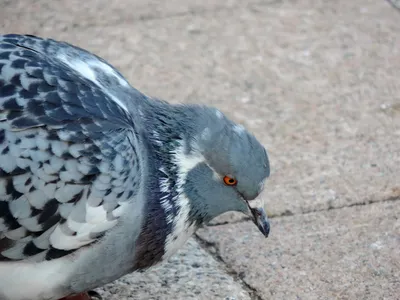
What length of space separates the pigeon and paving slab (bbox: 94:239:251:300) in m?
0.36

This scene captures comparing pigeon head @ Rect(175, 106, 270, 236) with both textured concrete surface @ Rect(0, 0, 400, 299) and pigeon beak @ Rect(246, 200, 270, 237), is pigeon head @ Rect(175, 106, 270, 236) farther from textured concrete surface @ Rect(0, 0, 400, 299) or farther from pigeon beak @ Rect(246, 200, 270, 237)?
textured concrete surface @ Rect(0, 0, 400, 299)

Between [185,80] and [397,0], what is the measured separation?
2299mm

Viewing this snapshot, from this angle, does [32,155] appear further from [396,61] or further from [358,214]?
[396,61]

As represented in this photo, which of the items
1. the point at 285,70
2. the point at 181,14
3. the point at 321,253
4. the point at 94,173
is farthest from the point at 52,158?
the point at 181,14

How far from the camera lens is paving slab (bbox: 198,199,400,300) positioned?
432 centimetres

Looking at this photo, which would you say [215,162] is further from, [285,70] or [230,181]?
[285,70]

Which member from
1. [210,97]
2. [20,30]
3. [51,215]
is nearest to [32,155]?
[51,215]

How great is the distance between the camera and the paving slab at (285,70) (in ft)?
17.3

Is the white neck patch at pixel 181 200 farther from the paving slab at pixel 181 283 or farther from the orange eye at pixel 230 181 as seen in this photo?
the paving slab at pixel 181 283

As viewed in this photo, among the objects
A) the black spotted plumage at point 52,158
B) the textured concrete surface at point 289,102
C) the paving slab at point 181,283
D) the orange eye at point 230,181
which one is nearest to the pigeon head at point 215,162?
the orange eye at point 230,181

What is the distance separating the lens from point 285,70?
6.36 m

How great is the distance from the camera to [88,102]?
3.77 metres

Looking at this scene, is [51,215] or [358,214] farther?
[358,214]

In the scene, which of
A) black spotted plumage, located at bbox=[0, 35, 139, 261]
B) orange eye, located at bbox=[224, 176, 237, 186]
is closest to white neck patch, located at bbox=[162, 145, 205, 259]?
orange eye, located at bbox=[224, 176, 237, 186]
